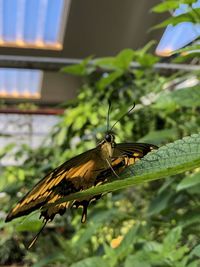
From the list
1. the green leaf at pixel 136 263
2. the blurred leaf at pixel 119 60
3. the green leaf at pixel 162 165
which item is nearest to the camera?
the green leaf at pixel 162 165

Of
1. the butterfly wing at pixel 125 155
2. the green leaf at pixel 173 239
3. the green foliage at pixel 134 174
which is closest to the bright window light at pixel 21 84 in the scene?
the green foliage at pixel 134 174

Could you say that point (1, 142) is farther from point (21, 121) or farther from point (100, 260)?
point (100, 260)

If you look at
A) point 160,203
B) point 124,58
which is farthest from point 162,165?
point 124,58

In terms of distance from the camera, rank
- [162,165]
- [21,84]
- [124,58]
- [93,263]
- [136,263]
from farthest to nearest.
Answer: [21,84]
[124,58]
[93,263]
[136,263]
[162,165]

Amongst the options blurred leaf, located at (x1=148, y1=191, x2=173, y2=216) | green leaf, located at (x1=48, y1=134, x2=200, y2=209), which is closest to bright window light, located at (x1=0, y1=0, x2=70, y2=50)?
blurred leaf, located at (x1=148, y1=191, x2=173, y2=216)

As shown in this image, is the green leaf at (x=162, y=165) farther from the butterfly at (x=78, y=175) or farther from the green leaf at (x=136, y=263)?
the green leaf at (x=136, y=263)

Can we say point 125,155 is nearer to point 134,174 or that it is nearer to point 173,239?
point 134,174
